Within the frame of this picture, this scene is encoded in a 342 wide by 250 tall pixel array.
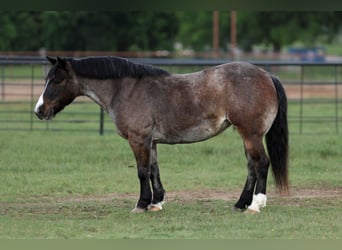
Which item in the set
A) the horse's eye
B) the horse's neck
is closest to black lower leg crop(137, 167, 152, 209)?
the horse's neck

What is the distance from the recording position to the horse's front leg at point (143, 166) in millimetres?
8625

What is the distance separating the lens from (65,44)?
44406 millimetres

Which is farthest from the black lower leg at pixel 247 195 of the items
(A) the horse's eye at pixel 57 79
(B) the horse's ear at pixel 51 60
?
(B) the horse's ear at pixel 51 60

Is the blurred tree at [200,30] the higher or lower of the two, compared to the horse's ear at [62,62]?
lower

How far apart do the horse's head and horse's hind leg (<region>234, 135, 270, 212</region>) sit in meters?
2.09

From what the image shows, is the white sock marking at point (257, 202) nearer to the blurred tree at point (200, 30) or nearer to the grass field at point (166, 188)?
the grass field at point (166, 188)

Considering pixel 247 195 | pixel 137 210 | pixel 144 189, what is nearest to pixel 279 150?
pixel 247 195

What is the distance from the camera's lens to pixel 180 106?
863cm

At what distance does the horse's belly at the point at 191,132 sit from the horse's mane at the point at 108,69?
680mm

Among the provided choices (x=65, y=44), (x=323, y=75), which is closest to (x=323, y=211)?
(x=323, y=75)

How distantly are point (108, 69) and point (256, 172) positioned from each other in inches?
79.2

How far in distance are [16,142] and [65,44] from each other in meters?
30.5

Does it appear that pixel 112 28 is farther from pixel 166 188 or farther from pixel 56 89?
pixel 56 89

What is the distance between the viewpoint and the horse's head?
28.7ft
